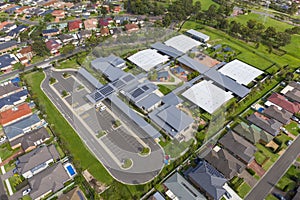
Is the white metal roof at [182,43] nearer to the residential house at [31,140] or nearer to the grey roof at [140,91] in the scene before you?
the grey roof at [140,91]

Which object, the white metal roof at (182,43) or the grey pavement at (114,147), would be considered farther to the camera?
the white metal roof at (182,43)

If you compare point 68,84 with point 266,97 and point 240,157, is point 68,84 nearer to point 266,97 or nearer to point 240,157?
point 240,157

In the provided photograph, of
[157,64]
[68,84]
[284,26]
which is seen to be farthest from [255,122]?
[284,26]

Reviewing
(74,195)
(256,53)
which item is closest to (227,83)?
(256,53)

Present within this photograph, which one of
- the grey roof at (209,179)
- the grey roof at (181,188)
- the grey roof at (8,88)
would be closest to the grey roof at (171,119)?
the grey roof at (209,179)

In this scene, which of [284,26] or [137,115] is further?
[284,26]

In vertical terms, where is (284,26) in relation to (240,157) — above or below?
above
